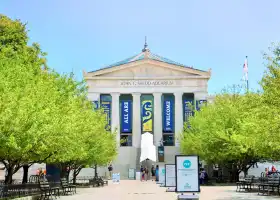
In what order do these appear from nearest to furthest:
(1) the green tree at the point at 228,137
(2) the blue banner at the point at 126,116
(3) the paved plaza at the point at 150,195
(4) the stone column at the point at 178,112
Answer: (3) the paved plaza at the point at 150,195, (1) the green tree at the point at 228,137, (2) the blue banner at the point at 126,116, (4) the stone column at the point at 178,112

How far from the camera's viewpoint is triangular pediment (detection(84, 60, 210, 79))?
71562 mm

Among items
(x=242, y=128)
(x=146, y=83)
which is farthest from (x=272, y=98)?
(x=146, y=83)

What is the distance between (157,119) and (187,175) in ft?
173

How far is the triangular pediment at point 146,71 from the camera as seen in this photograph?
71562 millimetres

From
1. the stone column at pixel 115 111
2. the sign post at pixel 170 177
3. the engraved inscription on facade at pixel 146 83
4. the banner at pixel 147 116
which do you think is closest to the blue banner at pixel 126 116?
the stone column at pixel 115 111

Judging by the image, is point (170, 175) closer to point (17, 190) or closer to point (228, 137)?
point (228, 137)

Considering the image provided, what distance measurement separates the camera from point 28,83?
858 inches

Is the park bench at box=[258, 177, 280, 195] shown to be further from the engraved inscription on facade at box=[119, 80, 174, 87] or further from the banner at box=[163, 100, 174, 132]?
the engraved inscription on facade at box=[119, 80, 174, 87]

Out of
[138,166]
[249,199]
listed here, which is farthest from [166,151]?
[249,199]

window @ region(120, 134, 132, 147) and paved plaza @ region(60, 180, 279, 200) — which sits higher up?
window @ region(120, 134, 132, 147)

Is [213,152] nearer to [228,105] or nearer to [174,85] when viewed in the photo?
[228,105]

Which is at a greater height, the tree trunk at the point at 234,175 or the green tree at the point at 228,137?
the green tree at the point at 228,137

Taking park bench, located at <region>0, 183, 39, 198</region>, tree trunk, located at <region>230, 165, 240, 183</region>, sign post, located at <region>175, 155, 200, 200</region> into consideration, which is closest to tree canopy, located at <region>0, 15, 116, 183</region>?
park bench, located at <region>0, 183, 39, 198</region>

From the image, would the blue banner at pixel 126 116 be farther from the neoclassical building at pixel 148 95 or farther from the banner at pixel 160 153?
the banner at pixel 160 153
